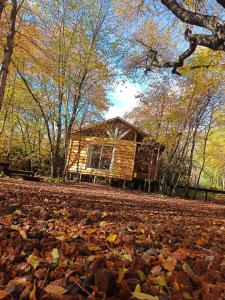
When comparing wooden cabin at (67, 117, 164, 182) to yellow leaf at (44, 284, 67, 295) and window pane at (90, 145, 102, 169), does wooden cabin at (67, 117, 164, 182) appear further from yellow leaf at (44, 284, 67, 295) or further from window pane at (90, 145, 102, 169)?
yellow leaf at (44, 284, 67, 295)

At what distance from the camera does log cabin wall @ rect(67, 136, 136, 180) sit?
26.0m


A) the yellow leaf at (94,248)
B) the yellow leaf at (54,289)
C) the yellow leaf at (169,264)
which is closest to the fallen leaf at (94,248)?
the yellow leaf at (94,248)

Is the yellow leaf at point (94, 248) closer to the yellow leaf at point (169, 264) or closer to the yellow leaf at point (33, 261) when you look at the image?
the yellow leaf at point (33, 261)

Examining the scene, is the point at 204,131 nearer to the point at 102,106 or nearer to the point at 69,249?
the point at 102,106

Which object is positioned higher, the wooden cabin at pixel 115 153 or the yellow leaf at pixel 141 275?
the wooden cabin at pixel 115 153

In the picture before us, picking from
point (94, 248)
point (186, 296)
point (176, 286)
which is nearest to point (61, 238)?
point (94, 248)

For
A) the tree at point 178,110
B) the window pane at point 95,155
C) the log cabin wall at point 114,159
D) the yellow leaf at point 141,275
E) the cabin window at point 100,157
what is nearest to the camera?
the yellow leaf at point 141,275

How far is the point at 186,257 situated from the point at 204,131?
1005 inches

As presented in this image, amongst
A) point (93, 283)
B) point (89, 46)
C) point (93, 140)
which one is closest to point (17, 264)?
point (93, 283)

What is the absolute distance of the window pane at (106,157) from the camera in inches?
1060

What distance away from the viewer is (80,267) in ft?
6.07

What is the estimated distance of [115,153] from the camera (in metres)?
26.7

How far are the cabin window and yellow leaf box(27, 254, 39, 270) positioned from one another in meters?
24.7

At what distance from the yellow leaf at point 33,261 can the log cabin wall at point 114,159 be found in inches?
924
